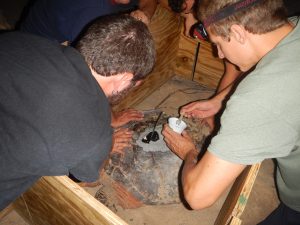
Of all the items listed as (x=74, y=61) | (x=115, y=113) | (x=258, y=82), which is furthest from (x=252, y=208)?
(x=74, y=61)

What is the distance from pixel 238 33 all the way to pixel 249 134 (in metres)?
0.44

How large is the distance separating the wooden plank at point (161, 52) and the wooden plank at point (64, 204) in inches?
39.7

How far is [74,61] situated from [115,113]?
1.25 metres

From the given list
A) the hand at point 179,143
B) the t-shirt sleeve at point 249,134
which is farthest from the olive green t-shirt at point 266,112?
the hand at point 179,143

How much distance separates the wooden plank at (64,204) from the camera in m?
1.03

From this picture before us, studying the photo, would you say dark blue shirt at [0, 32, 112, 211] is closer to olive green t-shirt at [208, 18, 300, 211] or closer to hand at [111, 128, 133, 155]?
olive green t-shirt at [208, 18, 300, 211]

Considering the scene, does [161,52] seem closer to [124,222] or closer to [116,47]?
[116,47]

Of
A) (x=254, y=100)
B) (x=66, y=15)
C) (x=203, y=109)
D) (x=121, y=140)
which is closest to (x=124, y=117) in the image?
(x=121, y=140)

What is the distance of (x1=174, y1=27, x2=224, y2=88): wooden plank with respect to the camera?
8.13ft

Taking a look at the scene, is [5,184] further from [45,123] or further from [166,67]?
[166,67]

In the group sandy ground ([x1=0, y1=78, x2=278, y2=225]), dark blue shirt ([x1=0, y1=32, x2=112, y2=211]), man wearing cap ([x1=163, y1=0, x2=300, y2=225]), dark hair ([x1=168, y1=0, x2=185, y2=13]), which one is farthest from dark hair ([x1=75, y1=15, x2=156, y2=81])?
sandy ground ([x1=0, y1=78, x2=278, y2=225])

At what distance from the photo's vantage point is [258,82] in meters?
0.95

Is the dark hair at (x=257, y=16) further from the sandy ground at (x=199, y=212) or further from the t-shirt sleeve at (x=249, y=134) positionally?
the sandy ground at (x=199, y=212)

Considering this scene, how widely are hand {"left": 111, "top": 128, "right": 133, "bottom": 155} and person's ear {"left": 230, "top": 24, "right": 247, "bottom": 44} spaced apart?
1.14 m
